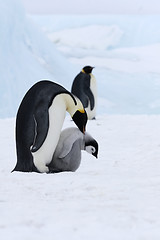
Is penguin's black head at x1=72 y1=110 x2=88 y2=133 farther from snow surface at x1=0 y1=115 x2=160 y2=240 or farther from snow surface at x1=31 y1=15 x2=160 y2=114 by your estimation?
snow surface at x1=31 y1=15 x2=160 y2=114

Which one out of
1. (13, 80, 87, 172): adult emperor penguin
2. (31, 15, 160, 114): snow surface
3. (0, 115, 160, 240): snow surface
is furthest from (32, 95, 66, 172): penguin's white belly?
(31, 15, 160, 114): snow surface

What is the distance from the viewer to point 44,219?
3.84ft

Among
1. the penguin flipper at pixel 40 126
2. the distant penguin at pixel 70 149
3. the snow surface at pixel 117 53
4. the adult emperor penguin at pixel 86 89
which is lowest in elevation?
the snow surface at pixel 117 53

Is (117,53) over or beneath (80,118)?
beneath

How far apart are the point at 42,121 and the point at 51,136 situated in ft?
0.32

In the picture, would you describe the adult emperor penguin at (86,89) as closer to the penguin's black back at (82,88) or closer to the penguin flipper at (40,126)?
the penguin's black back at (82,88)

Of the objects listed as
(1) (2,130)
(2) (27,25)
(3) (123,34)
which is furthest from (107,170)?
(3) (123,34)

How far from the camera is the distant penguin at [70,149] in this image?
1.94 m

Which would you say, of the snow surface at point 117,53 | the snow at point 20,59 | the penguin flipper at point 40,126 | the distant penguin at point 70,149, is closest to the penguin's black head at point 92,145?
the distant penguin at point 70,149

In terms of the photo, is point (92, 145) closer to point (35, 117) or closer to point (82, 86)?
point (35, 117)

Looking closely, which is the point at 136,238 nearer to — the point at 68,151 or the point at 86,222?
the point at 86,222

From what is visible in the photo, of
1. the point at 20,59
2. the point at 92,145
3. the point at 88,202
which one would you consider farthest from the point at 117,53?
the point at 88,202

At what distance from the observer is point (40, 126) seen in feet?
6.23

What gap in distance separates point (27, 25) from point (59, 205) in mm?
8872
